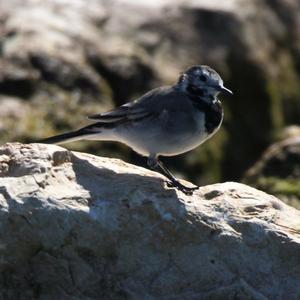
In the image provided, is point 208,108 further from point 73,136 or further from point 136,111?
point 73,136

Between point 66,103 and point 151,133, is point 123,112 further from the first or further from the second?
point 66,103

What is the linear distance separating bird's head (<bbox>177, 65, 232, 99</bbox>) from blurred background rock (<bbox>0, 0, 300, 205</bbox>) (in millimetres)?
3702

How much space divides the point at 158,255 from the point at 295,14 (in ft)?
30.5

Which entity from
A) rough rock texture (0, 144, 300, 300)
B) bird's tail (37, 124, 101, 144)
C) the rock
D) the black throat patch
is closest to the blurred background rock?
the rock

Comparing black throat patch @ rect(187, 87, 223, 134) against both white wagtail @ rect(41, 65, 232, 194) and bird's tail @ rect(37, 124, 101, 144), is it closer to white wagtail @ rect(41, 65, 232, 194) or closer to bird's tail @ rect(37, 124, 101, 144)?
white wagtail @ rect(41, 65, 232, 194)

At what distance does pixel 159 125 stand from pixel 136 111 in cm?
24

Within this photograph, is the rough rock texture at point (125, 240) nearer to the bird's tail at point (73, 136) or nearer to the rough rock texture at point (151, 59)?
the bird's tail at point (73, 136)

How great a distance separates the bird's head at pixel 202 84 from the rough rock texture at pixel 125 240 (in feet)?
4.89

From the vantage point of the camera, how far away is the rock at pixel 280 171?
9867 millimetres

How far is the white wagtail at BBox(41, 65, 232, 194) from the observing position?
26.4 ft

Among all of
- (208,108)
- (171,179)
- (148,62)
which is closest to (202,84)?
(208,108)

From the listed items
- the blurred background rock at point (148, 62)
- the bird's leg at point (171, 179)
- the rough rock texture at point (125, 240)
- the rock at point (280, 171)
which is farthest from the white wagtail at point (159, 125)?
the blurred background rock at point (148, 62)

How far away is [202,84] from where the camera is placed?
8469 millimetres

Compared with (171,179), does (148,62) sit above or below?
below
